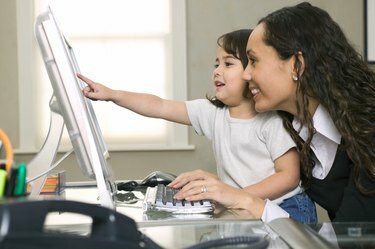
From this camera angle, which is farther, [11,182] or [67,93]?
[67,93]

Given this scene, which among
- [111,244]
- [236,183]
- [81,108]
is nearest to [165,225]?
[81,108]

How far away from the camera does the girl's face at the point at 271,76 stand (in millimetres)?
1322

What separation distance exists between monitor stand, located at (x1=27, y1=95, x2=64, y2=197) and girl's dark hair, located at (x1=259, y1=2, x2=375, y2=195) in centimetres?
54

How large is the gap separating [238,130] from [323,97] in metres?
0.36

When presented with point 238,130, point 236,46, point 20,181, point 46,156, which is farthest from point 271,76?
point 20,181

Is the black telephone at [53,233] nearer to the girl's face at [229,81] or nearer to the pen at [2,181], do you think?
the pen at [2,181]

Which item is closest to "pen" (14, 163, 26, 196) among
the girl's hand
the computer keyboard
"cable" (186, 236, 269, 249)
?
"cable" (186, 236, 269, 249)

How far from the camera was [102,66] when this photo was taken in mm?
3418

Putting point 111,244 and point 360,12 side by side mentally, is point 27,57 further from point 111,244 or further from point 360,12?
point 111,244

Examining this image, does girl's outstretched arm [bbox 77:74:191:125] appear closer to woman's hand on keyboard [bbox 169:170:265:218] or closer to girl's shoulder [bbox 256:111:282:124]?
girl's shoulder [bbox 256:111:282:124]

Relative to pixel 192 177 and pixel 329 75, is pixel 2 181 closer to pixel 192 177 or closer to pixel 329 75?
pixel 192 177

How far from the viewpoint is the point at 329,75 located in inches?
49.8

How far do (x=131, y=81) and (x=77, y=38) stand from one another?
1.40 ft

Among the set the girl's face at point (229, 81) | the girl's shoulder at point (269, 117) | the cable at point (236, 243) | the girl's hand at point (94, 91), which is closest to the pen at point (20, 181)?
the cable at point (236, 243)
